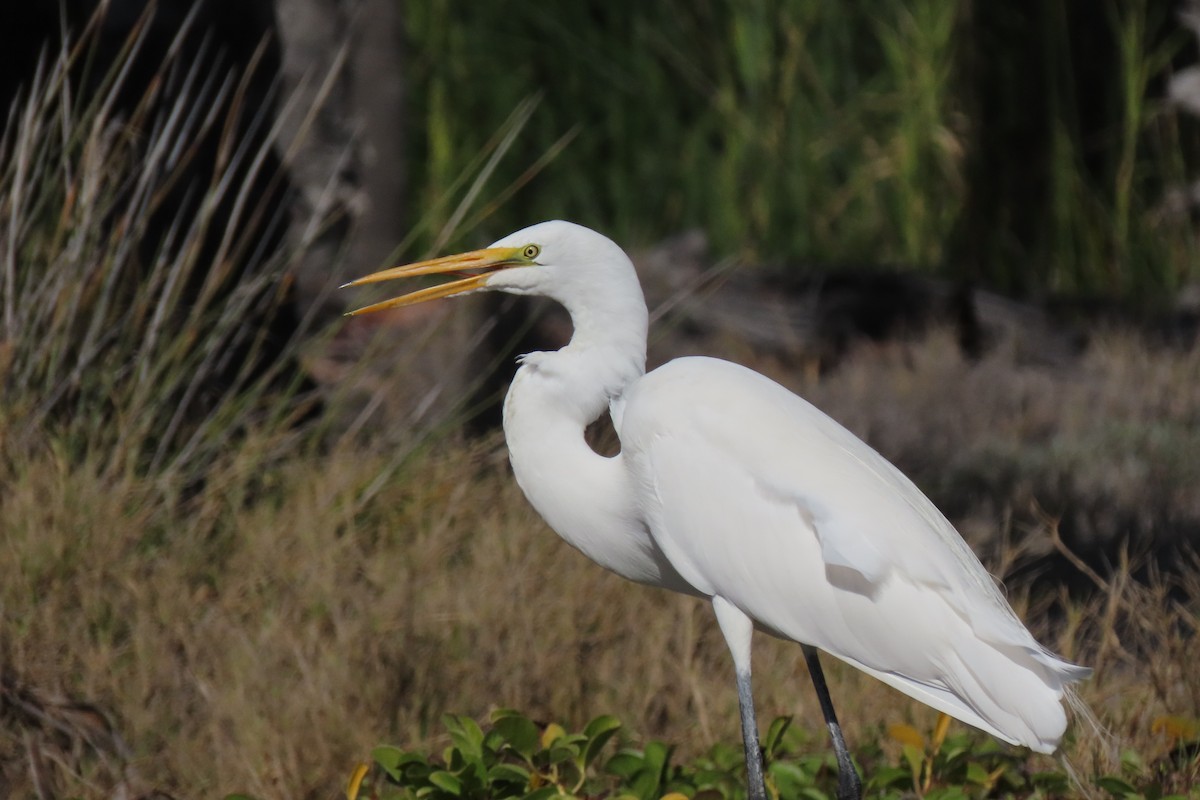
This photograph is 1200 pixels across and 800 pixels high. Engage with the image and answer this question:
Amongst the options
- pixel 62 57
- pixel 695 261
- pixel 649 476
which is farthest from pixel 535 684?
pixel 695 261

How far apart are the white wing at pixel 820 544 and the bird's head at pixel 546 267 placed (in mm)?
164

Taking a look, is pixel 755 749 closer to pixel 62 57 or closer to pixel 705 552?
pixel 705 552

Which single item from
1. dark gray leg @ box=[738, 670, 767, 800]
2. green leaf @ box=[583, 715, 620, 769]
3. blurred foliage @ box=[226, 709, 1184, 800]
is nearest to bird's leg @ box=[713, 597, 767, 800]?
dark gray leg @ box=[738, 670, 767, 800]

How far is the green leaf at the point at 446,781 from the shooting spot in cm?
229

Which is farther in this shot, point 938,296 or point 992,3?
point 992,3

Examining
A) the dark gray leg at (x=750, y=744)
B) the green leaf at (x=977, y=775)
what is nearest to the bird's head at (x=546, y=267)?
the dark gray leg at (x=750, y=744)

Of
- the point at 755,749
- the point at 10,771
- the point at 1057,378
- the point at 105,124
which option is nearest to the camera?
the point at 755,749

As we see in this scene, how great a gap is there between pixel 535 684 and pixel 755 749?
0.74 metres

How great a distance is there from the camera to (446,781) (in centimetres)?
229

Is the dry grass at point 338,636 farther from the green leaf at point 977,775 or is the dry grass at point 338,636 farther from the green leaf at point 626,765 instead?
the green leaf at point 626,765

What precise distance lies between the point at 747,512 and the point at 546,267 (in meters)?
0.46

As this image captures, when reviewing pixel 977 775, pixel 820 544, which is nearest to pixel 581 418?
pixel 820 544

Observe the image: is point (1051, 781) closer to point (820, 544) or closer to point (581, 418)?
point (820, 544)

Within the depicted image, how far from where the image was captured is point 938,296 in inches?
247
